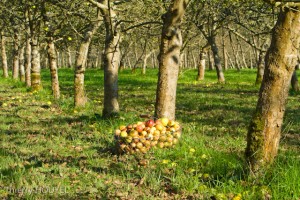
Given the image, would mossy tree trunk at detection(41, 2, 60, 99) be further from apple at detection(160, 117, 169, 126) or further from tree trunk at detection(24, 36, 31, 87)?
apple at detection(160, 117, 169, 126)

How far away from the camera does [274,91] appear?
4.35m

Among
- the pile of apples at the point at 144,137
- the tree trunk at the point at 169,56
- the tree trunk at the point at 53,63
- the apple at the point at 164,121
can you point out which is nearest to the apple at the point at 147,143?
the pile of apples at the point at 144,137

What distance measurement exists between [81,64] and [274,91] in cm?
736

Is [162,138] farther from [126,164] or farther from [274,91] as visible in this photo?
[274,91]

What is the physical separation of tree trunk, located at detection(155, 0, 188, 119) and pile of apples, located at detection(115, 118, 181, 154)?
0.60m

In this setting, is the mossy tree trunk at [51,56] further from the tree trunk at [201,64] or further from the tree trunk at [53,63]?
the tree trunk at [201,64]

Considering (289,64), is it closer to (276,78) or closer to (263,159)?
(276,78)

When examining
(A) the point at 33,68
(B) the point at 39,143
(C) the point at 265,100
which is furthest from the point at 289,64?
(A) the point at 33,68

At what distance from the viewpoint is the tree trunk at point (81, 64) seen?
10791mm

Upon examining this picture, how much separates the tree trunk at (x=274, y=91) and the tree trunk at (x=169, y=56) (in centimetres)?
226

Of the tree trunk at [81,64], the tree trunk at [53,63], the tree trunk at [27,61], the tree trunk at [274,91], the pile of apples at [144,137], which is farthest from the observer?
the tree trunk at [27,61]

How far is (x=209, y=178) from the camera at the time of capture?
465 cm

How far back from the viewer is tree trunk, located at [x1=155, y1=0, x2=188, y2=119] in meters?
6.33

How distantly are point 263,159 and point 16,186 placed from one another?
9.89ft
